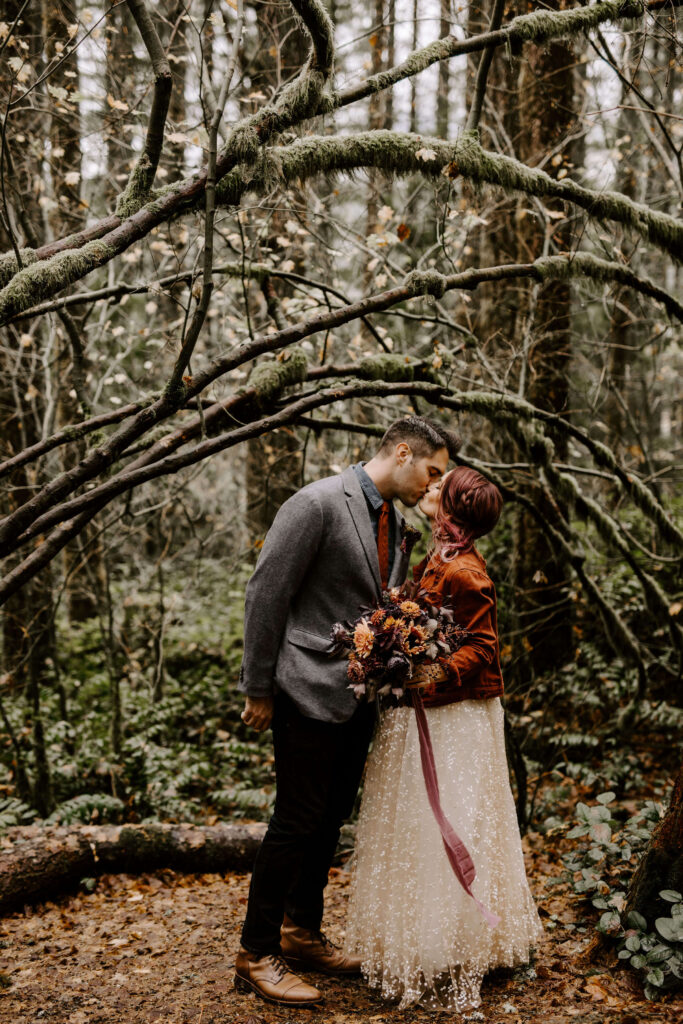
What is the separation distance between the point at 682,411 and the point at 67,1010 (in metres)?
14.1

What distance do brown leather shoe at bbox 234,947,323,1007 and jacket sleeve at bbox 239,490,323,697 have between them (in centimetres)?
113

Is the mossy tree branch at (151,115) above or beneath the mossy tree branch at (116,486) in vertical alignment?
above

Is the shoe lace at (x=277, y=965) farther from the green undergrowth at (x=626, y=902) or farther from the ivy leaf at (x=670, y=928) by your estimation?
the ivy leaf at (x=670, y=928)

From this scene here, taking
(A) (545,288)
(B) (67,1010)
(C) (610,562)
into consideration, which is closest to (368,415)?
(A) (545,288)

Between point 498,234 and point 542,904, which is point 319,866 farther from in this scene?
point 498,234

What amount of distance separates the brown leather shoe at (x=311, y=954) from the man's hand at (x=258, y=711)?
1.04m

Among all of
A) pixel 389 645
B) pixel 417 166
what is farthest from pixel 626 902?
pixel 417 166

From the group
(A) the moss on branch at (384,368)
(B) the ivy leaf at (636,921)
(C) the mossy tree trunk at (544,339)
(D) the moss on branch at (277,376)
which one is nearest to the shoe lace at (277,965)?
(B) the ivy leaf at (636,921)

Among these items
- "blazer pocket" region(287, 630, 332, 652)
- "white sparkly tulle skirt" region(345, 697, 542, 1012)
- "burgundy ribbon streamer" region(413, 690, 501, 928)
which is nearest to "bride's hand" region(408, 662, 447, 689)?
"burgundy ribbon streamer" region(413, 690, 501, 928)

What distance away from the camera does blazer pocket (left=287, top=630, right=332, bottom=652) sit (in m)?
3.02

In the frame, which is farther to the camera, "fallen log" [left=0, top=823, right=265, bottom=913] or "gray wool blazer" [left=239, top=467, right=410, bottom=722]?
"fallen log" [left=0, top=823, right=265, bottom=913]

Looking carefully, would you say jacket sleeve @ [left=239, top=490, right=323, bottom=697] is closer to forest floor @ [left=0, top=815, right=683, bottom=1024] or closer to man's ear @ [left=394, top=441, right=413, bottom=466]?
man's ear @ [left=394, top=441, right=413, bottom=466]

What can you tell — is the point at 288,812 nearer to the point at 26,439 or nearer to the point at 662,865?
the point at 662,865

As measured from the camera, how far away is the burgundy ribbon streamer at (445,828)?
2961 mm
